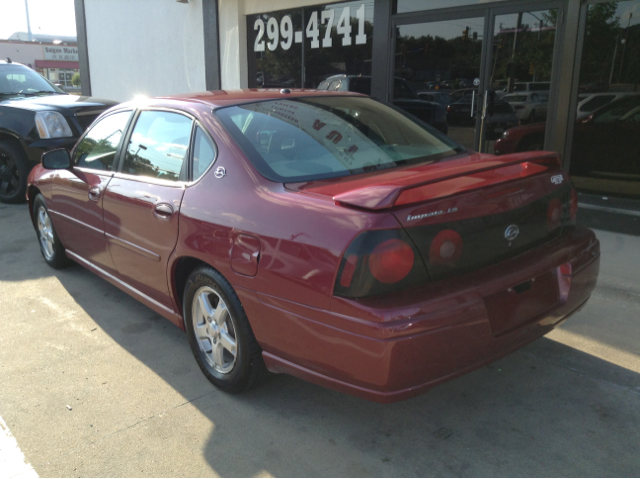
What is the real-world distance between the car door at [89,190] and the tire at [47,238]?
282 mm

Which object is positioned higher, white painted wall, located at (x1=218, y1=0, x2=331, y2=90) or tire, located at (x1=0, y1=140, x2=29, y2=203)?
white painted wall, located at (x1=218, y1=0, x2=331, y2=90)

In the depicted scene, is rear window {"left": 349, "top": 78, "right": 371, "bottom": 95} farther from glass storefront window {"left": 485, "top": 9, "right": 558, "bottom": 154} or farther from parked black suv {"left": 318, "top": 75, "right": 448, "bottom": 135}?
glass storefront window {"left": 485, "top": 9, "right": 558, "bottom": 154}

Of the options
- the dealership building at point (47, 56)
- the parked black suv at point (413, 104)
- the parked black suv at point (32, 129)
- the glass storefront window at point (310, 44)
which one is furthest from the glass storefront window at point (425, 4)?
the dealership building at point (47, 56)

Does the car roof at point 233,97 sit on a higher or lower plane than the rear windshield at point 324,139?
higher

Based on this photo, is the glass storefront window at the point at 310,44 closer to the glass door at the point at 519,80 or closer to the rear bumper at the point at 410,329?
the glass door at the point at 519,80

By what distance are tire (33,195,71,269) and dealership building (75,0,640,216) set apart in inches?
142

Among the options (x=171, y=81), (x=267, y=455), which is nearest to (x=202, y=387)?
(x=267, y=455)

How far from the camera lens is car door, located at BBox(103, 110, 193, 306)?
10.3ft

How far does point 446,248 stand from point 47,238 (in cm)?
405

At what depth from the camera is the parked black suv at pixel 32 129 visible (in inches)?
292

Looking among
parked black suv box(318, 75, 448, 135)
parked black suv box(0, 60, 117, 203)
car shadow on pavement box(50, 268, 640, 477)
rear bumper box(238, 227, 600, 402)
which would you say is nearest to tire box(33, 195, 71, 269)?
car shadow on pavement box(50, 268, 640, 477)

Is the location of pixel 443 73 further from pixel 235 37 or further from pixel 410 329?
pixel 410 329

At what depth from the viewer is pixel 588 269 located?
286 centimetres

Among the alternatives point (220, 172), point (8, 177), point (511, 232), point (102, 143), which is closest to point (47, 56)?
point (8, 177)
